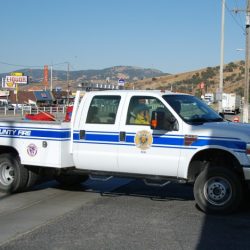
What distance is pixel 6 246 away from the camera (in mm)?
6062

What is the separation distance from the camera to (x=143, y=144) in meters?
8.14

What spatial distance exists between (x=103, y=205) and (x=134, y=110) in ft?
5.43

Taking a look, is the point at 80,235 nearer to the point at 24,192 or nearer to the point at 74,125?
the point at 74,125

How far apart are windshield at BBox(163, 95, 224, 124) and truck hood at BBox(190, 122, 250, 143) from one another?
0.24m

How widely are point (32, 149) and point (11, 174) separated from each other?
85 cm

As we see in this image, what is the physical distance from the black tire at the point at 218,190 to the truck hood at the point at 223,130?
0.55 metres

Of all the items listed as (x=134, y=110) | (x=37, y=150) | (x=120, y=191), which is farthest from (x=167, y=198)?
(x=37, y=150)

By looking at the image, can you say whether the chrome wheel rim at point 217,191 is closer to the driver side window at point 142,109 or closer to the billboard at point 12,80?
the driver side window at point 142,109

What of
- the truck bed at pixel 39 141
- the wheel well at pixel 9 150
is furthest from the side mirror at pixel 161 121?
the wheel well at pixel 9 150

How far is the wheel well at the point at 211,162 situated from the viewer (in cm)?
786

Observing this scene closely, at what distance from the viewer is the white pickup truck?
305 inches

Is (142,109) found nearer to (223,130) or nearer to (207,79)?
(223,130)

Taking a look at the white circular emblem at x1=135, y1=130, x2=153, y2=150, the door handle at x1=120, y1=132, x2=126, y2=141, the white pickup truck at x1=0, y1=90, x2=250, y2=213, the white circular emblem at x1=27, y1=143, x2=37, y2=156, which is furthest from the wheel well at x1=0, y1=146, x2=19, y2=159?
the white circular emblem at x1=135, y1=130, x2=153, y2=150

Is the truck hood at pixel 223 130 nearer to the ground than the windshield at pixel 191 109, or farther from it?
nearer to the ground
